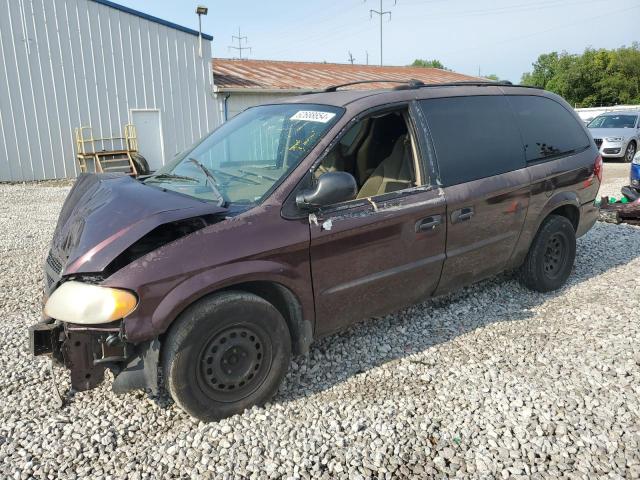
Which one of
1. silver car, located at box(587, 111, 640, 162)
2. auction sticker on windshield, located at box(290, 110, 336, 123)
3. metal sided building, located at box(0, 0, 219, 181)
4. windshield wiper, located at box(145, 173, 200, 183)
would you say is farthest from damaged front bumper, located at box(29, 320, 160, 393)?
silver car, located at box(587, 111, 640, 162)

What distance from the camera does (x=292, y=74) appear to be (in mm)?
20891

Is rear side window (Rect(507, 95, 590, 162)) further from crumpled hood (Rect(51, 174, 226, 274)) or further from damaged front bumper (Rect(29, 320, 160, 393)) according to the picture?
damaged front bumper (Rect(29, 320, 160, 393))

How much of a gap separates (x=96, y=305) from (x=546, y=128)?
13.7 ft

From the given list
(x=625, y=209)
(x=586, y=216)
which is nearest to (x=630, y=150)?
(x=625, y=209)

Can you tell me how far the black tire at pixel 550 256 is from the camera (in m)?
4.70

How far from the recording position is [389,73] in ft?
84.8

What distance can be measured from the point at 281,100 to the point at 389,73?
23.3 m

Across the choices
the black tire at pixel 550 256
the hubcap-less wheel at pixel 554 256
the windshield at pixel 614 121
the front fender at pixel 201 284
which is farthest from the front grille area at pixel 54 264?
the windshield at pixel 614 121

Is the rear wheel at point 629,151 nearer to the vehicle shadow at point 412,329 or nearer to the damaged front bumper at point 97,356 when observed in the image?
the vehicle shadow at point 412,329

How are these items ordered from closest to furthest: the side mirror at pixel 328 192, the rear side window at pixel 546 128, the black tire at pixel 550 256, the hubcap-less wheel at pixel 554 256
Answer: the side mirror at pixel 328 192, the rear side window at pixel 546 128, the black tire at pixel 550 256, the hubcap-less wheel at pixel 554 256

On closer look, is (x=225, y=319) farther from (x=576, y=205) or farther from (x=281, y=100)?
(x=576, y=205)

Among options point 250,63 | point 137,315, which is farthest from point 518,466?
point 250,63

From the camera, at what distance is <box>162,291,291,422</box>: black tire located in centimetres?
274

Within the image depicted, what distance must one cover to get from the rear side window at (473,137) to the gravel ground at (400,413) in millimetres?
1305
